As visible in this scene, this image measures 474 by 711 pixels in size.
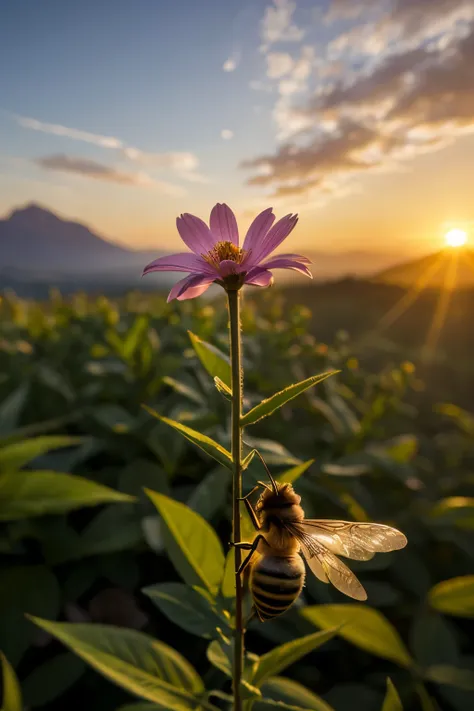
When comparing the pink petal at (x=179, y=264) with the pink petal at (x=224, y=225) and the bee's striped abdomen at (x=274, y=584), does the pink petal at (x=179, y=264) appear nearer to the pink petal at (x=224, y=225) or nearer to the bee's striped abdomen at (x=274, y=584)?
the pink petal at (x=224, y=225)

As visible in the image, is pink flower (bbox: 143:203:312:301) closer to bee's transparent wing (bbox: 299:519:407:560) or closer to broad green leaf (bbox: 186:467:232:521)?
bee's transparent wing (bbox: 299:519:407:560)

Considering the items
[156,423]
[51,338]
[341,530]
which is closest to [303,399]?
[156,423]

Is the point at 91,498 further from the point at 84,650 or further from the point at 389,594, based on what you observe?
the point at 389,594

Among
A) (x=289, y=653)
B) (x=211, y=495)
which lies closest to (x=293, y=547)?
(x=289, y=653)

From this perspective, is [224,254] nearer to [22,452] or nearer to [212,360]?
[212,360]

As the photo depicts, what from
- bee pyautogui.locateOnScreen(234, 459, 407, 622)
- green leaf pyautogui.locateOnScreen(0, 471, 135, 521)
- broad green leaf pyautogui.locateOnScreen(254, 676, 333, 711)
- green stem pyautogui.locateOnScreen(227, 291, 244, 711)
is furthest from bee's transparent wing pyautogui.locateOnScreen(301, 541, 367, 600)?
green leaf pyautogui.locateOnScreen(0, 471, 135, 521)

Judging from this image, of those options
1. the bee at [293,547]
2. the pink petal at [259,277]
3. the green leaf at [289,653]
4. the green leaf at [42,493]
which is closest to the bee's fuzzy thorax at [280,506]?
the bee at [293,547]
